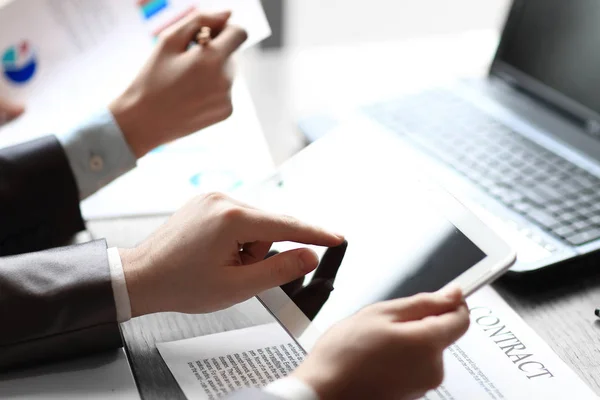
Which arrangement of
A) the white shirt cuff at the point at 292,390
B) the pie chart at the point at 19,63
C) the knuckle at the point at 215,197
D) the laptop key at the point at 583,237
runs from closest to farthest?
1. the white shirt cuff at the point at 292,390
2. the knuckle at the point at 215,197
3. the laptop key at the point at 583,237
4. the pie chart at the point at 19,63

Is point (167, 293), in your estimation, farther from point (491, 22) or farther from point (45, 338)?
point (491, 22)

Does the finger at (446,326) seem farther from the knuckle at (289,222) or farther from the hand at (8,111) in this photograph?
the hand at (8,111)

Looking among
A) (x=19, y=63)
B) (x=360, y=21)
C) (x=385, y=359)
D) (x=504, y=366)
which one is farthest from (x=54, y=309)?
(x=360, y=21)

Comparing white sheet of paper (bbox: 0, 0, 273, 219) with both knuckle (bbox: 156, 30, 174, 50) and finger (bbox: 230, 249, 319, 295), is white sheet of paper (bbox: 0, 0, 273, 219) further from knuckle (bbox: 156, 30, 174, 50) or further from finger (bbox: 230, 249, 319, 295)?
finger (bbox: 230, 249, 319, 295)

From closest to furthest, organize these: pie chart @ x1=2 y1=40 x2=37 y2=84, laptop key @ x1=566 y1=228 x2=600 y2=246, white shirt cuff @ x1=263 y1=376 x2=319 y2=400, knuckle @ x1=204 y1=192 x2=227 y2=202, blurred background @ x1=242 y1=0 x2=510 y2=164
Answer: white shirt cuff @ x1=263 y1=376 x2=319 y2=400
knuckle @ x1=204 y1=192 x2=227 y2=202
laptop key @ x1=566 y1=228 x2=600 y2=246
pie chart @ x1=2 y1=40 x2=37 y2=84
blurred background @ x1=242 y1=0 x2=510 y2=164

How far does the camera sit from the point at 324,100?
1.02 m

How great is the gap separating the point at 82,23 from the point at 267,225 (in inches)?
20.5

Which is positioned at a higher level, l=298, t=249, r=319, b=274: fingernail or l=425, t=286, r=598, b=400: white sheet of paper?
l=298, t=249, r=319, b=274: fingernail

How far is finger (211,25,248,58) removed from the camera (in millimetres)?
760

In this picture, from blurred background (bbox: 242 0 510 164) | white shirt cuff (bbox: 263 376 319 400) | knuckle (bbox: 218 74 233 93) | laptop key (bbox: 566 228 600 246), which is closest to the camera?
white shirt cuff (bbox: 263 376 319 400)

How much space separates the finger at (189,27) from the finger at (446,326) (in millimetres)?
461

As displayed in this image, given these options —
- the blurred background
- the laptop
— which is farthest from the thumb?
the blurred background

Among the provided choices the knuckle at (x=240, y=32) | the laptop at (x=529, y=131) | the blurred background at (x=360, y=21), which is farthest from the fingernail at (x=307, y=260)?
the blurred background at (x=360, y=21)

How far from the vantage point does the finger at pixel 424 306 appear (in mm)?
471
